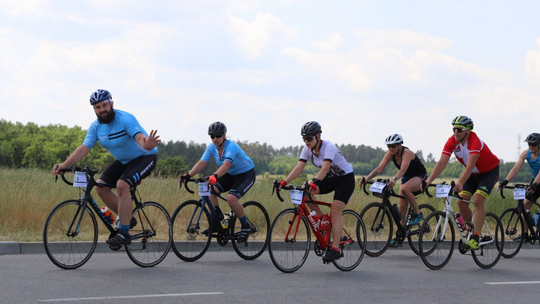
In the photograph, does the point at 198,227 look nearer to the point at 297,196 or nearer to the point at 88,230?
the point at 88,230

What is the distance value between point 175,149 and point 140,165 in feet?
505

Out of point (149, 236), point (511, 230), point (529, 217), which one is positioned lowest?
point (149, 236)

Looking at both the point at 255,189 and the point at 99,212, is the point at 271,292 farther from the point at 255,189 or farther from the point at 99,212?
the point at 255,189

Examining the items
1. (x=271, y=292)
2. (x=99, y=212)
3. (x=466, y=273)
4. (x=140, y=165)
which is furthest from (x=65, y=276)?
(x=466, y=273)

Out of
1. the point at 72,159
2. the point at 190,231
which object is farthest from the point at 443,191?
the point at 72,159

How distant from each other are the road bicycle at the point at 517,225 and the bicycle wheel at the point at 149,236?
5.65 meters

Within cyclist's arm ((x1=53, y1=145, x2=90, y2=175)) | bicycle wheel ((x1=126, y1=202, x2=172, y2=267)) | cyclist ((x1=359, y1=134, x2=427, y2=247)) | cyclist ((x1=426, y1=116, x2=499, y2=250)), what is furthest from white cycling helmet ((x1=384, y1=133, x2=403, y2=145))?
cyclist's arm ((x1=53, y1=145, x2=90, y2=175))

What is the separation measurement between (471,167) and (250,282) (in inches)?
146

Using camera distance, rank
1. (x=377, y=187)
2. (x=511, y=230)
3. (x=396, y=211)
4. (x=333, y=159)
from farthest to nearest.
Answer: (x=511, y=230) → (x=396, y=211) → (x=377, y=187) → (x=333, y=159)

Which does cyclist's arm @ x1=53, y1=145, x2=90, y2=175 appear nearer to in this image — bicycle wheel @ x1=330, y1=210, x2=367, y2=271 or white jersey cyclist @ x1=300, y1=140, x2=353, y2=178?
white jersey cyclist @ x1=300, y1=140, x2=353, y2=178

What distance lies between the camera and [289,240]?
8.95 meters

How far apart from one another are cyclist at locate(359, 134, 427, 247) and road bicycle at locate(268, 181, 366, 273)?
70.8 inches

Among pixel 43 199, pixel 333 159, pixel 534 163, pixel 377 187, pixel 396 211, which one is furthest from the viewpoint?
pixel 43 199

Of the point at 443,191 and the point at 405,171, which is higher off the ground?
the point at 405,171
